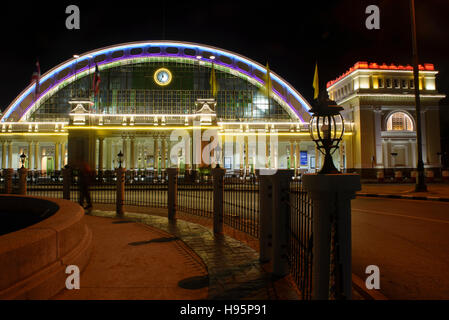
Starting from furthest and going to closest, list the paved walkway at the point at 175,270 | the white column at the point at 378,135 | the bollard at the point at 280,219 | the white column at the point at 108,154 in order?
the white column at the point at 108,154, the white column at the point at 378,135, the bollard at the point at 280,219, the paved walkway at the point at 175,270

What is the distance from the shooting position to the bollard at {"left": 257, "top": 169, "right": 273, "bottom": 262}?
16.7ft

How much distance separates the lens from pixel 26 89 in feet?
145

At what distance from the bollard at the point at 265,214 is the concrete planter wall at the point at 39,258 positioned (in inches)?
120

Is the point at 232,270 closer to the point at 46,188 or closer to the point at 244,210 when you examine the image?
the point at 244,210

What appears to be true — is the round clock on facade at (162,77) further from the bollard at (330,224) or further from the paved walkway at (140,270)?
the bollard at (330,224)

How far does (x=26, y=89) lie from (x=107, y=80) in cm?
1174

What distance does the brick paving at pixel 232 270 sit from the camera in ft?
12.8

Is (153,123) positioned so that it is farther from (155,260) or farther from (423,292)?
(423,292)

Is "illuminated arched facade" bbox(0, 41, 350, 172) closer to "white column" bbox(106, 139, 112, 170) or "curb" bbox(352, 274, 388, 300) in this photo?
"white column" bbox(106, 139, 112, 170)

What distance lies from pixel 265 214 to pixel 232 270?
1086 mm

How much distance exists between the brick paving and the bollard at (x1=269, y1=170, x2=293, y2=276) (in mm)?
233

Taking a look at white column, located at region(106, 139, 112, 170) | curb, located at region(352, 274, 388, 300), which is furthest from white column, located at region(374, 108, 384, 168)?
curb, located at region(352, 274, 388, 300)

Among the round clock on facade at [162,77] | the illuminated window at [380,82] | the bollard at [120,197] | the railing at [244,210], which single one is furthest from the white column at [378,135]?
the bollard at [120,197]

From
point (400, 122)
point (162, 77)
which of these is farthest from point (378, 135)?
point (162, 77)
